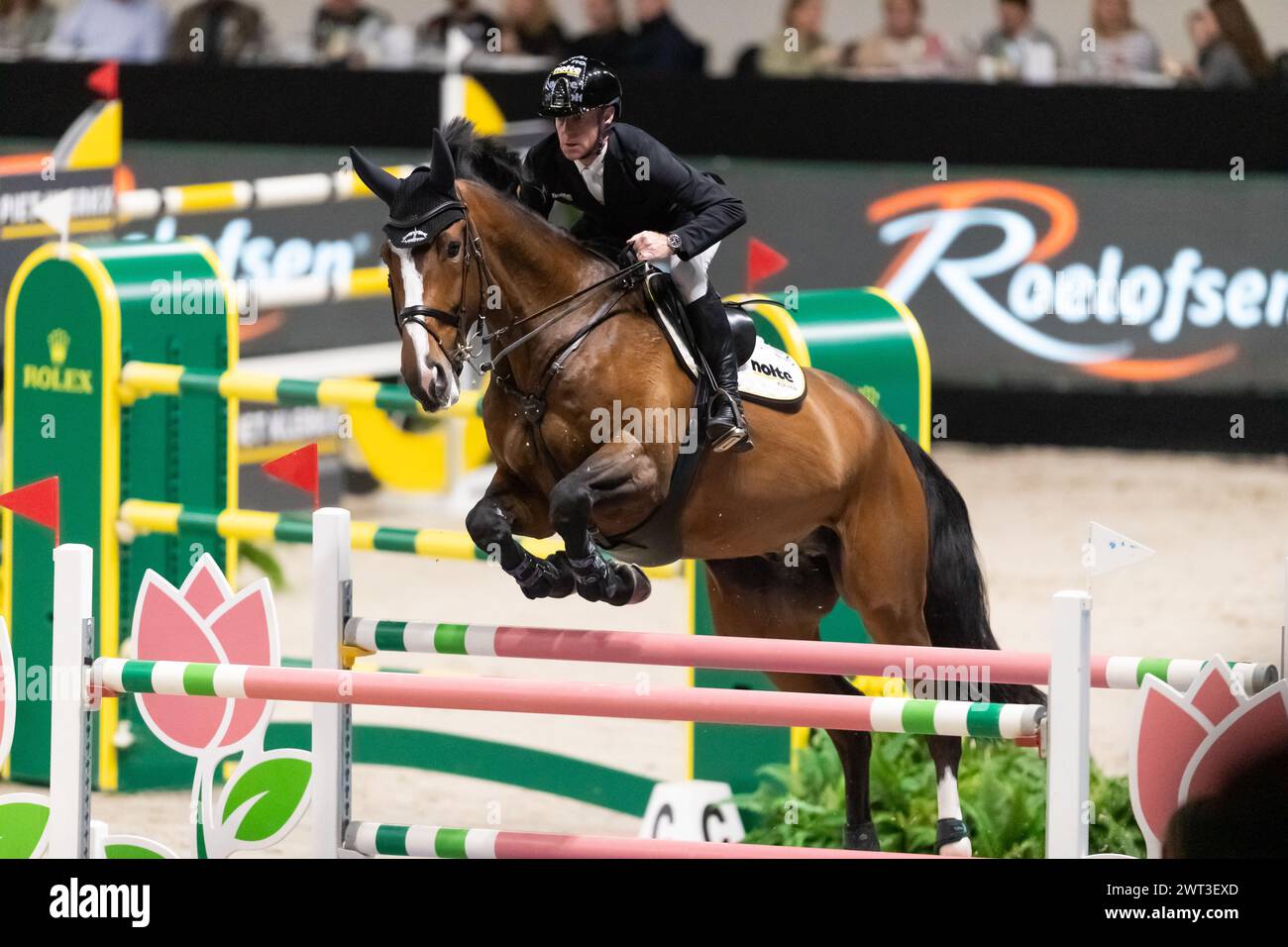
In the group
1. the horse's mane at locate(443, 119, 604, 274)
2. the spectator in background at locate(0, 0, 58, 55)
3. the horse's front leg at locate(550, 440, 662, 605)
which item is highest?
the spectator in background at locate(0, 0, 58, 55)

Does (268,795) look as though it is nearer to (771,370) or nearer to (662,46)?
(771,370)

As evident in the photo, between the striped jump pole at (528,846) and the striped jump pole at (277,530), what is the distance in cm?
157

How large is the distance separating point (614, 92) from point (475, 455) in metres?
6.56

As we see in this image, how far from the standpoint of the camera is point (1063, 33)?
13328 millimetres

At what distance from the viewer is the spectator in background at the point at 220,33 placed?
1315 cm

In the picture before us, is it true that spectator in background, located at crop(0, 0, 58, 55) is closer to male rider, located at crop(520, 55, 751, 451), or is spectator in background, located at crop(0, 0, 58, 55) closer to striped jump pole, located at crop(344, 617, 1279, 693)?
male rider, located at crop(520, 55, 751, 451)

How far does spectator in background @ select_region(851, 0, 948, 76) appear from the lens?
38.7ft

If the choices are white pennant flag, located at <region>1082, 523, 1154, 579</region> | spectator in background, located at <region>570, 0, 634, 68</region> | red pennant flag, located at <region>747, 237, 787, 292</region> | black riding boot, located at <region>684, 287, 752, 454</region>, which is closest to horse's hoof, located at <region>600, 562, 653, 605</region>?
black riding boot, located at <region>684, 287, 752, 454</region>

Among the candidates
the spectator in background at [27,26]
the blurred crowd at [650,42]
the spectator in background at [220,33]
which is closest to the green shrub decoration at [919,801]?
the blurred crowd at [650,42]

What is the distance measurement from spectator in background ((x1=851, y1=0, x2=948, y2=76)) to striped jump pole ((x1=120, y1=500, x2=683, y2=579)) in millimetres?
5971

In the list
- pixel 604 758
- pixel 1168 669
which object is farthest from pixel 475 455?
pixel 1168 669

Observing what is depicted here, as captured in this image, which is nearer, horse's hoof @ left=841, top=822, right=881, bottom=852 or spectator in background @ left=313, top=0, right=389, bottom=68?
horse's hoof @ left=841, top=822, right=881, bottom=852

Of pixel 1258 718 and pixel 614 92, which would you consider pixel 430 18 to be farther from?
pixel 1258 718

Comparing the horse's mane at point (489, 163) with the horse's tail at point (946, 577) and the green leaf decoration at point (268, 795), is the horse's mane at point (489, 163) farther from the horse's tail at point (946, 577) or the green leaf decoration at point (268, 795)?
Result: the green leaf decoration at point (268, 795)
